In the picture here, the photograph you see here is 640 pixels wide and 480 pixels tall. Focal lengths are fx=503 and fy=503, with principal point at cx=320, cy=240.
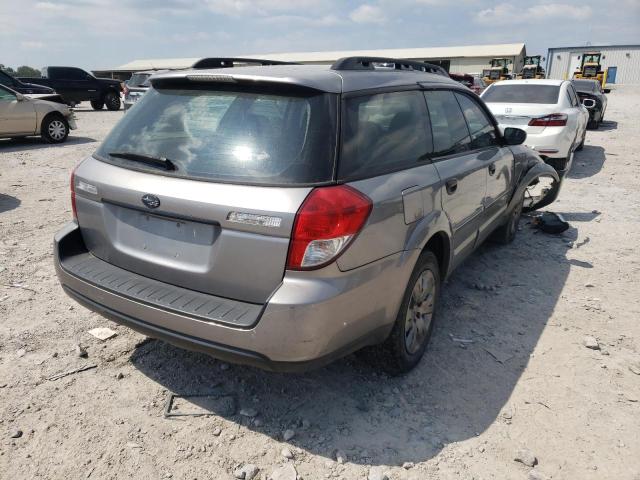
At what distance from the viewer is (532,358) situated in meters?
3.42

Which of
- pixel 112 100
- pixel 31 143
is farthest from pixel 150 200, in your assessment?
pixel 112 100

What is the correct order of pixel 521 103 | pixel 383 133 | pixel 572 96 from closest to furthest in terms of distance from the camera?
pixel 383 133 < pixel 521 103 < pixel 572 96

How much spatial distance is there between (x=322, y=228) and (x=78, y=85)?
23805mm

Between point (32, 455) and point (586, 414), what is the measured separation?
294cm

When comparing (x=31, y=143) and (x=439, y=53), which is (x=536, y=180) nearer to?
(x=31, y=143)

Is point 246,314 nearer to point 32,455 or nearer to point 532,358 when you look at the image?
point 32,455

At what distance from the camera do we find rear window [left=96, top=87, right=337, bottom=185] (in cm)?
234

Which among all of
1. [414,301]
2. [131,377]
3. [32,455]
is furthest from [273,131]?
[32,455]

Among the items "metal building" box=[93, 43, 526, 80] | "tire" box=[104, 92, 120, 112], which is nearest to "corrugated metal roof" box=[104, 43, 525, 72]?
"metal building" box=[93, 43, 526, 80]

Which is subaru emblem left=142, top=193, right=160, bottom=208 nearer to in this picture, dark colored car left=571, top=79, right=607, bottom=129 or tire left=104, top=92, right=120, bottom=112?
dark colored car left=571, top=79, right=607, bottom=129

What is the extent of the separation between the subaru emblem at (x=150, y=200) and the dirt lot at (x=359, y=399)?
117 cm

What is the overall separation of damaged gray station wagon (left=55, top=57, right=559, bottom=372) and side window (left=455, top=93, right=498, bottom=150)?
919mm

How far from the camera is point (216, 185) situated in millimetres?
2375

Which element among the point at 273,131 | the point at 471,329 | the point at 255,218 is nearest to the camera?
the point at 255,218
